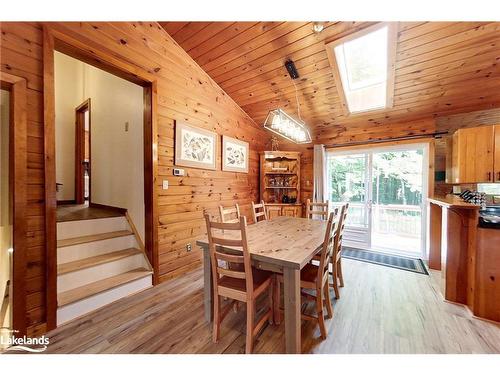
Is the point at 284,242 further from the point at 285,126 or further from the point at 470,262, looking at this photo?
the point at 470,262

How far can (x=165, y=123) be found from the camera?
2664 millimetres

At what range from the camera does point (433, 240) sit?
10.2 feet

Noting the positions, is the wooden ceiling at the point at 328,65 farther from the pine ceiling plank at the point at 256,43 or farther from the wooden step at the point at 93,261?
the wooden step at the point at 93,261

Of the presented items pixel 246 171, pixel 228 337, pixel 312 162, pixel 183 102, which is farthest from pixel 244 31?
pixel 228 337

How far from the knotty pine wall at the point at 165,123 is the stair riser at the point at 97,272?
277 mm

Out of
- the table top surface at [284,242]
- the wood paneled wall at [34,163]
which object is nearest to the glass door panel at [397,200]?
the table top surface at [284,242]

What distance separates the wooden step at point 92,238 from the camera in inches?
87.3

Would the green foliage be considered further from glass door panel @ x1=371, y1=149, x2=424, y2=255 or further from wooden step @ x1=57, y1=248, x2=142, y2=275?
wooden step @ x1=57, y1=248, x2=142, y2=275

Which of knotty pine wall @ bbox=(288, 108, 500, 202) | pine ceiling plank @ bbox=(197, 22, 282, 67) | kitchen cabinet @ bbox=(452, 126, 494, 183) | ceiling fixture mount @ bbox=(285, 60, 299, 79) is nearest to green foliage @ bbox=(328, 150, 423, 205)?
knotty pine wall @ bbox=(288, 108, 500, 202)

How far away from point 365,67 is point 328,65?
26.8 inches

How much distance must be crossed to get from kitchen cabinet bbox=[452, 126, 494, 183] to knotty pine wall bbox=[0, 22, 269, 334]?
3312 mm

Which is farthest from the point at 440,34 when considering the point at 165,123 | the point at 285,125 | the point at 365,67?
the point at 165,123

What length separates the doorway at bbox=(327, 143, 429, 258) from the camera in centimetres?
361
